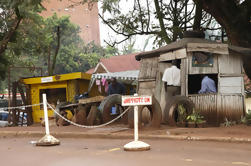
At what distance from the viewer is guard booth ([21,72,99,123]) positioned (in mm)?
21938

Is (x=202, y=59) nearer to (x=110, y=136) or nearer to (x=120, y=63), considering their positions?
(x=110, y=136)

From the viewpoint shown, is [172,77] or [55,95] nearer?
[172,77]

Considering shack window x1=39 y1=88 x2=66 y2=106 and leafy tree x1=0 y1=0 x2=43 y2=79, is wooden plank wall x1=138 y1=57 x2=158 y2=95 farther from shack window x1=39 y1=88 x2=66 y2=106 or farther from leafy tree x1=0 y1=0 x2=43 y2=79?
shack window x1=39 y1=88 x2=66 y2=106

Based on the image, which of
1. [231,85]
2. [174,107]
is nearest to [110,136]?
[174,107]

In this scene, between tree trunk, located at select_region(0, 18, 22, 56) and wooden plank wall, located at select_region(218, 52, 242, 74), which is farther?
tree trunk, located at select_region(0, 18, 22, 56)

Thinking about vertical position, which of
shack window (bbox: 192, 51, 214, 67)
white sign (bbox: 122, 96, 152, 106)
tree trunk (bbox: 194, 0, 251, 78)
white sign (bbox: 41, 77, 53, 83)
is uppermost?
tree trunk (bbox: 194, 0, 251, 78)

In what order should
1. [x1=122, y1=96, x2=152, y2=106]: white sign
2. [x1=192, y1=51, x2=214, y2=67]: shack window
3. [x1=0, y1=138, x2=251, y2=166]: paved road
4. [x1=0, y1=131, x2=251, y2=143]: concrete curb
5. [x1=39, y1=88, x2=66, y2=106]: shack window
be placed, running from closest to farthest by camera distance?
[x1=0, y1=138, x2=251, y2=166]: paved road < [x1=122, y1=96, x2=152, y2=106]: white sign < [x1=0, y1=131, x2=251, y2=143]: concrete curb < [x1=192, y1=51, x2=214, y2=67]: shack window < [x1=39, y1=88, x2=66, y2=106]: shack window

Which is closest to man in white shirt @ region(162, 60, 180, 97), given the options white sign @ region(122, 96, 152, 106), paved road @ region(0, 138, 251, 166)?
paved road @ region(0, 138, 251, 166)

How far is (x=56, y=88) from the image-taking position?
23281 mm

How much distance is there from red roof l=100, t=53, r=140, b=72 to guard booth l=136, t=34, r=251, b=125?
26.7 m

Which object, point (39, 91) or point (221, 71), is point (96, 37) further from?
point (221, 71)

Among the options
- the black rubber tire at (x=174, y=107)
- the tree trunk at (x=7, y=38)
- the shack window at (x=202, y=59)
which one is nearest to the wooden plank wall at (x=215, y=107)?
the black rubber tire at (x=174, y=107)

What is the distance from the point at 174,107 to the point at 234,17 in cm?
449

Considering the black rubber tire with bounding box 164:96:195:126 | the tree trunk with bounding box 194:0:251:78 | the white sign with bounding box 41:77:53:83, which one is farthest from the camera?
the white sign with bounding box 41:77:53:83
